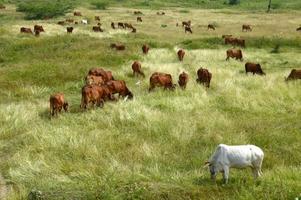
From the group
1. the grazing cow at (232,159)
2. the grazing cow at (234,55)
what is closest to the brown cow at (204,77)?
the grazing cow at (234,55)

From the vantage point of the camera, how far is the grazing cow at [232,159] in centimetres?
835

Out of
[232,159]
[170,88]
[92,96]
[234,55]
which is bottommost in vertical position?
[234,55]

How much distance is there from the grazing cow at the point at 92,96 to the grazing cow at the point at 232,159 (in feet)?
22.2

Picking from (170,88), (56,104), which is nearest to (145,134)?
(56,104)

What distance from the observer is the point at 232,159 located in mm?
8391

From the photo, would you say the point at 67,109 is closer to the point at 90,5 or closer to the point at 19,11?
the point at 19,11

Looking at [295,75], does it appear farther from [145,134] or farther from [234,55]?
[145,134]

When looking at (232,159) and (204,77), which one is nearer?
(232,159)

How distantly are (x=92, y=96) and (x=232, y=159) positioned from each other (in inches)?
279

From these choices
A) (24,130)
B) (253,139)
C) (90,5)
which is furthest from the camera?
(90,5)

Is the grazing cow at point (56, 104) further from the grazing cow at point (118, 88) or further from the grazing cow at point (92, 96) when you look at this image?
the grazing cow at point (118, 88)

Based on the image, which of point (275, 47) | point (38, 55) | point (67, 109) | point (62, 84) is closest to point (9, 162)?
point (67, 109)

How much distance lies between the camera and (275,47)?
31.6 meters

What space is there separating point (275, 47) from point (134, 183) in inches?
980
